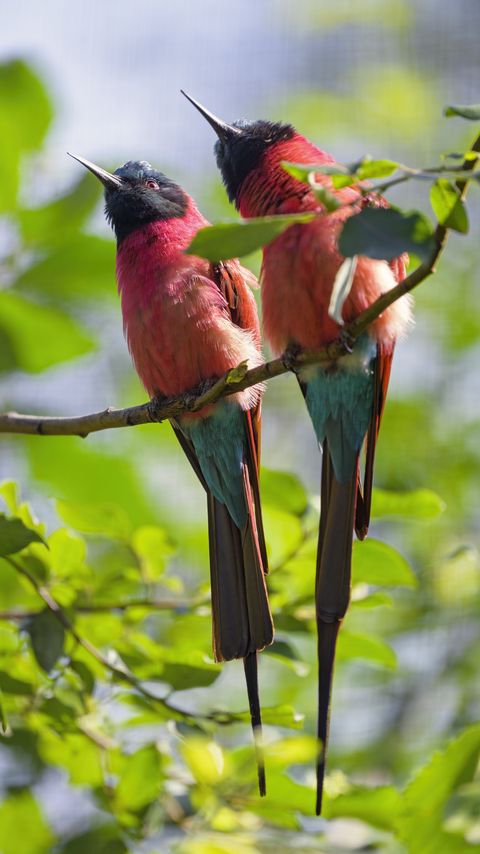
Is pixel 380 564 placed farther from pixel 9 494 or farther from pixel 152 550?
pixel 9 494

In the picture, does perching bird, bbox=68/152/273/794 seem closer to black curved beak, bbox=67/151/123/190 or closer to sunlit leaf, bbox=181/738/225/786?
black curved beak, bbox=67/151/123/190

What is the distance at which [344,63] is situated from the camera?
15.0 feet

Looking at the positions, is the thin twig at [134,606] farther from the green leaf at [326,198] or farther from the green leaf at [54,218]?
the green leaf at [326,198]

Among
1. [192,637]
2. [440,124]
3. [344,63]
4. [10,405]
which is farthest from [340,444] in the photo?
[344,63]

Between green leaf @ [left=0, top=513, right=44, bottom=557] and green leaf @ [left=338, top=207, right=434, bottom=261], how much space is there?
55 centimetres

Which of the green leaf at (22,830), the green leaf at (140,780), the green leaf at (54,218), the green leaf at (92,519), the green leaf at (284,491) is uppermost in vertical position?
the green leaf at (54,218)

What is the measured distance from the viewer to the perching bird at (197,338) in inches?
62.5

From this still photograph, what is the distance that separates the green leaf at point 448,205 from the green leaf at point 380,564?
0.64 m

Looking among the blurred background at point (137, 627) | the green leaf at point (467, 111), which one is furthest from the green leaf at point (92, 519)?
the green leaf at point (467, 111)

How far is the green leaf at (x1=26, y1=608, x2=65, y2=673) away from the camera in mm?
1288

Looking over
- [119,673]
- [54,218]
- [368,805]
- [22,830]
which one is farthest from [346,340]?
[22,830]

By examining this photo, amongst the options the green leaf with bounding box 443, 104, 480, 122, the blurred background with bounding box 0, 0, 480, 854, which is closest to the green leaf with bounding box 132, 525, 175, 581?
the blurred background with bounding box 0, 0, 480, 854

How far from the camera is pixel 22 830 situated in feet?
4.98

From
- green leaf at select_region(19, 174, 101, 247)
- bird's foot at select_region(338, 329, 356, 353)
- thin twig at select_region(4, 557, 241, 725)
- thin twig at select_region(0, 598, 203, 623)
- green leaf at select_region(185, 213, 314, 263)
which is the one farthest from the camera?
green leaf at select_region(19, 174, 101, 247)
